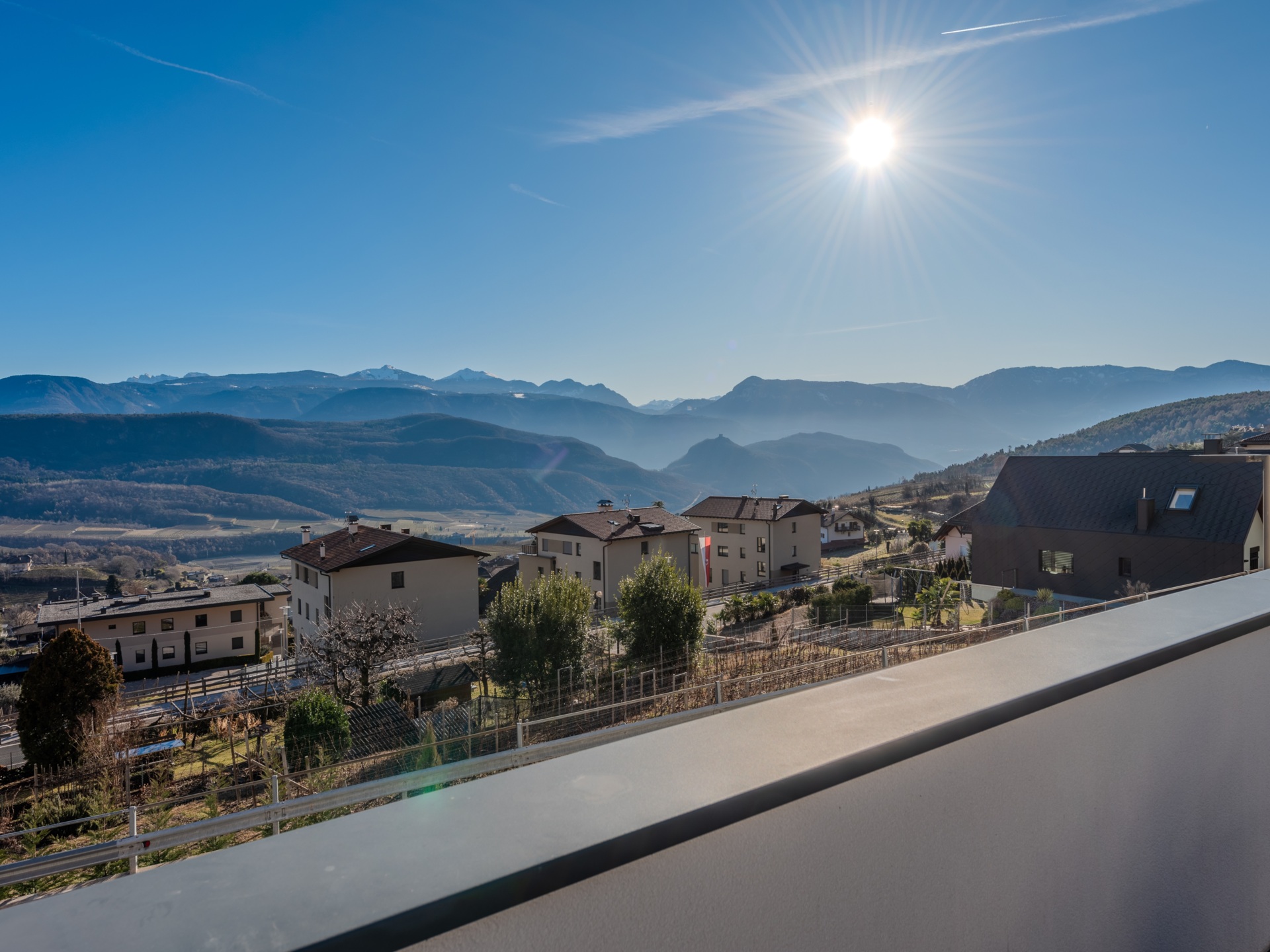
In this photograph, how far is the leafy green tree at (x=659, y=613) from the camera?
1644 cm

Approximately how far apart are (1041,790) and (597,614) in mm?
25716

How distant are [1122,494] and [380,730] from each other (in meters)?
20.7

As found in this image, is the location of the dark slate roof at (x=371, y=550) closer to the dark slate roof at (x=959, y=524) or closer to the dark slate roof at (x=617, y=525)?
the dark slate roof at (x=617, y=525)

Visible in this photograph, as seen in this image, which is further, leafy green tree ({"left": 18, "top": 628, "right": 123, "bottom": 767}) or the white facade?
the white facade

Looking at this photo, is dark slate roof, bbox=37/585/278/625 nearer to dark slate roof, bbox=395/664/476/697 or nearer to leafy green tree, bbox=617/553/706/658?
dark slate roof, bbox=395/664/476/697

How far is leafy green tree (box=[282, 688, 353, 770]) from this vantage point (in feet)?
38.1

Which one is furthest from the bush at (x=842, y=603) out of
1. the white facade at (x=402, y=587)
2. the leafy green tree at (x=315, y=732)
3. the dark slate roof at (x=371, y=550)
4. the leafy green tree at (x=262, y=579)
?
the leafy green tree at (x=262, y=579)

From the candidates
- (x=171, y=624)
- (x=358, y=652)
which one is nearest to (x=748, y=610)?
(x=358, y=652)

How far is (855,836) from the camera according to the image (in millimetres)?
1184

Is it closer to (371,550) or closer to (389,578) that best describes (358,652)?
(371,550)

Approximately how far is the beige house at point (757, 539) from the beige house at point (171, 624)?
72.0 feet

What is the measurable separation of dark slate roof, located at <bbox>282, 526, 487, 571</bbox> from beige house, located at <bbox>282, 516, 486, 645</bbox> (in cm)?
3

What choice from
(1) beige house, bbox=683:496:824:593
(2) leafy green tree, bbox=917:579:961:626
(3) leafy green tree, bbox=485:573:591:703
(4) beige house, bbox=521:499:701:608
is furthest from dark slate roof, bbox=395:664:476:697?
(1) beige house, bbox=683:496:824:593

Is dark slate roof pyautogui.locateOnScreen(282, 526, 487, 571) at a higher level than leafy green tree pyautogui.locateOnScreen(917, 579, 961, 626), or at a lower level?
higher
